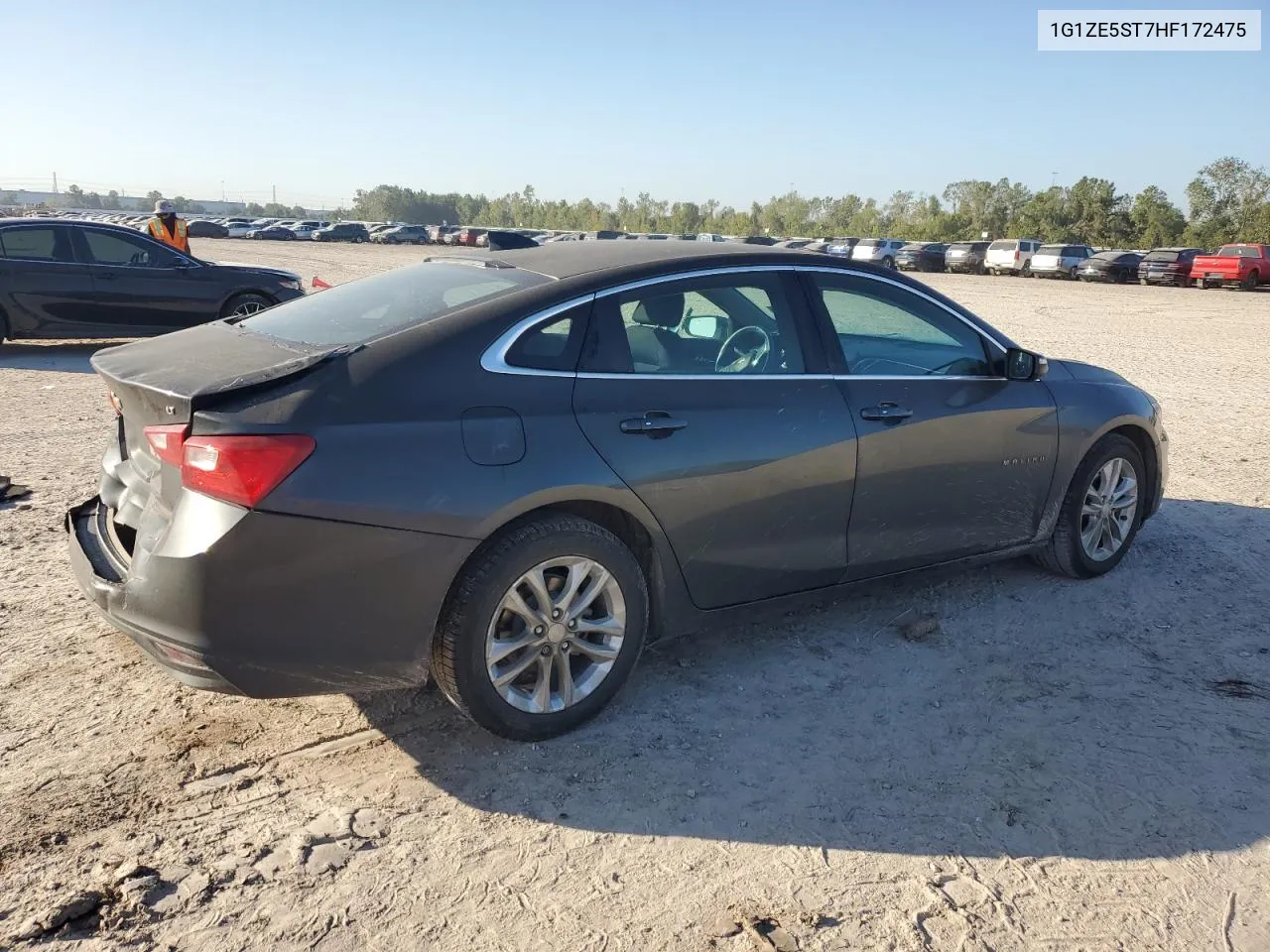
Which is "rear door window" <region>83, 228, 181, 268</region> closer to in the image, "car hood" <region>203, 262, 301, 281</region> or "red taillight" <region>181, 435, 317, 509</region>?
"car hood" <region>203, 262, 301, 281</region>

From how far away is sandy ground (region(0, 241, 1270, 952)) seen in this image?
2.73 meters

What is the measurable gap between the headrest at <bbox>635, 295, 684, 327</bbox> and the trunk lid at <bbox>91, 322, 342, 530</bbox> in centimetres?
108

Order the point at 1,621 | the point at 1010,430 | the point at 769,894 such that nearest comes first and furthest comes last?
1. the point at 769,894
2. the point at 1,621
3. the point at 1010,430

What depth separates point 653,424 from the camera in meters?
3.65

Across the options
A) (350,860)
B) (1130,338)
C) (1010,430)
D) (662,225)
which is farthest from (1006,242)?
(662,225)

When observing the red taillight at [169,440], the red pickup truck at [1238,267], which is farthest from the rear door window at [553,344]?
the red pickup truck at [1238,267]

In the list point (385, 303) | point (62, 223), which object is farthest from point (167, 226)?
point (385, 303)

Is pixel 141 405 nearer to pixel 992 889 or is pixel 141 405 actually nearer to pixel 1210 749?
pixel 992 889

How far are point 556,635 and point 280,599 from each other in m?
0.92

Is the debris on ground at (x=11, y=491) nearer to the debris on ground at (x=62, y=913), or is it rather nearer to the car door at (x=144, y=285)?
the debris on ground at (x=62, y=913)

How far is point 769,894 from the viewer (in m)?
2.83

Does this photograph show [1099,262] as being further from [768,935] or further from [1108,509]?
[768,935]

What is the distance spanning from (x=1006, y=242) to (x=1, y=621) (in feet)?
153

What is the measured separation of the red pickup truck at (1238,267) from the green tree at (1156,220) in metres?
36.9
